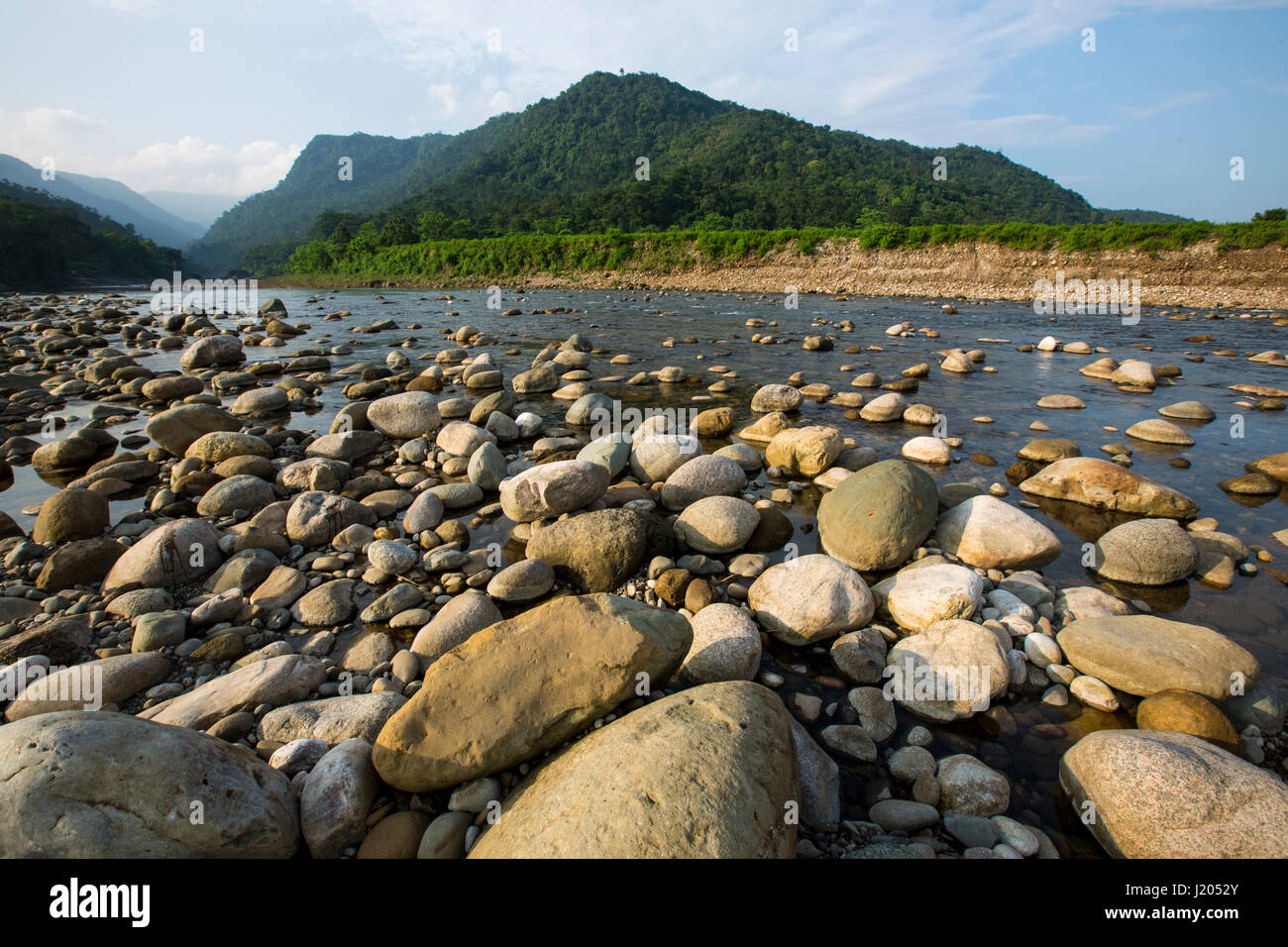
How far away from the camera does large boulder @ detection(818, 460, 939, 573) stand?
5.38m

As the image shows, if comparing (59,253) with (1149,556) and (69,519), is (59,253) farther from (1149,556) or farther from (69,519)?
(1149,556)

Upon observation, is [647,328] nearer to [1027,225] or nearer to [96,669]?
[96,669]

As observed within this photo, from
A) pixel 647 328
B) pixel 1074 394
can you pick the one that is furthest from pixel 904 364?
pixel 647 328

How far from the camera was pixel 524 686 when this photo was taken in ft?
10.6

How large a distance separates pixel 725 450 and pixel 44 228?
321ft

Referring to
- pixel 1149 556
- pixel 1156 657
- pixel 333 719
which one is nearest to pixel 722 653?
pixel 333 719

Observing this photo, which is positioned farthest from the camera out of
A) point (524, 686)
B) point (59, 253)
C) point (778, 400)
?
point (59, 253)

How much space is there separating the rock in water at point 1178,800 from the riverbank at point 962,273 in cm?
3972

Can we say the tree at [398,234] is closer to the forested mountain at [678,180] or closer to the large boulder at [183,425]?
the forested mountain at [678,180]

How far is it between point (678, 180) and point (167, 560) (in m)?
82.3

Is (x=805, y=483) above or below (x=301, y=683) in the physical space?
above

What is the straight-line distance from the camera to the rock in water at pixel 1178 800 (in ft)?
8.39
